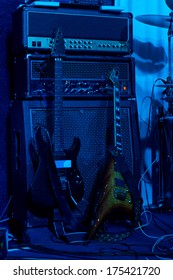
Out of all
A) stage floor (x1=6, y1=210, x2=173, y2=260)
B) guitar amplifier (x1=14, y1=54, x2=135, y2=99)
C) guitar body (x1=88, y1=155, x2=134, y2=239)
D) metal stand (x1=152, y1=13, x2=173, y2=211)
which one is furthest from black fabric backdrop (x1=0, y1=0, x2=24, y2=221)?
metal stand (x1=152, y1=13, x2=173, y2=211)

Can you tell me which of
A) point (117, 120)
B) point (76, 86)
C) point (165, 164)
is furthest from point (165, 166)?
point (76, 86)

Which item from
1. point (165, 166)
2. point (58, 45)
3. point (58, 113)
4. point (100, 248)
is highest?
point (58, 45)

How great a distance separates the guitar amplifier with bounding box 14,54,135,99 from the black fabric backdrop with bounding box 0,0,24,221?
17 centimetres

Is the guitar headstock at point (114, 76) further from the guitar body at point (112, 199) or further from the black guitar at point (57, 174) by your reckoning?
the guitar body at point (112, 199)

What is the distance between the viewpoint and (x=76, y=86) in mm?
2184

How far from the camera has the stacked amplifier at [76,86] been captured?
6.94 feet

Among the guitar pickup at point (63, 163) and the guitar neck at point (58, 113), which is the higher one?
the guitar neck at point (58, 113)

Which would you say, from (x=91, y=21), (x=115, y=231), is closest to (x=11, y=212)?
(x=115, y=231)

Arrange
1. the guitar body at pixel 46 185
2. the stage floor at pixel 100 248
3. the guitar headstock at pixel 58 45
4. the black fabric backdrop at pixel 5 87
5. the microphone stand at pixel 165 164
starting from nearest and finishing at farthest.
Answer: the stage floor at pixel 100 248 → the guitar body at pixel 46 185 → the guitar headstock at pixel 58 45 → the black fabric backdrop at pixel 5 87 → the microphone stand at pixel 165 164

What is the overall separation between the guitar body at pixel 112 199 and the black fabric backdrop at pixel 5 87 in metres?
0.66

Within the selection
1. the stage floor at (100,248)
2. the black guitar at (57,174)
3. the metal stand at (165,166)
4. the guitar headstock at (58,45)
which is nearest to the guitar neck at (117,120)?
the black guitar at (57,174)

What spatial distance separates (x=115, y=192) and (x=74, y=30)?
751 mm

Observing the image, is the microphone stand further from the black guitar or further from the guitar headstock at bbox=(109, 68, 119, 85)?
the black guitar

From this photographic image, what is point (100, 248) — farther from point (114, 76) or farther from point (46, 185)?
point (114, 76)
